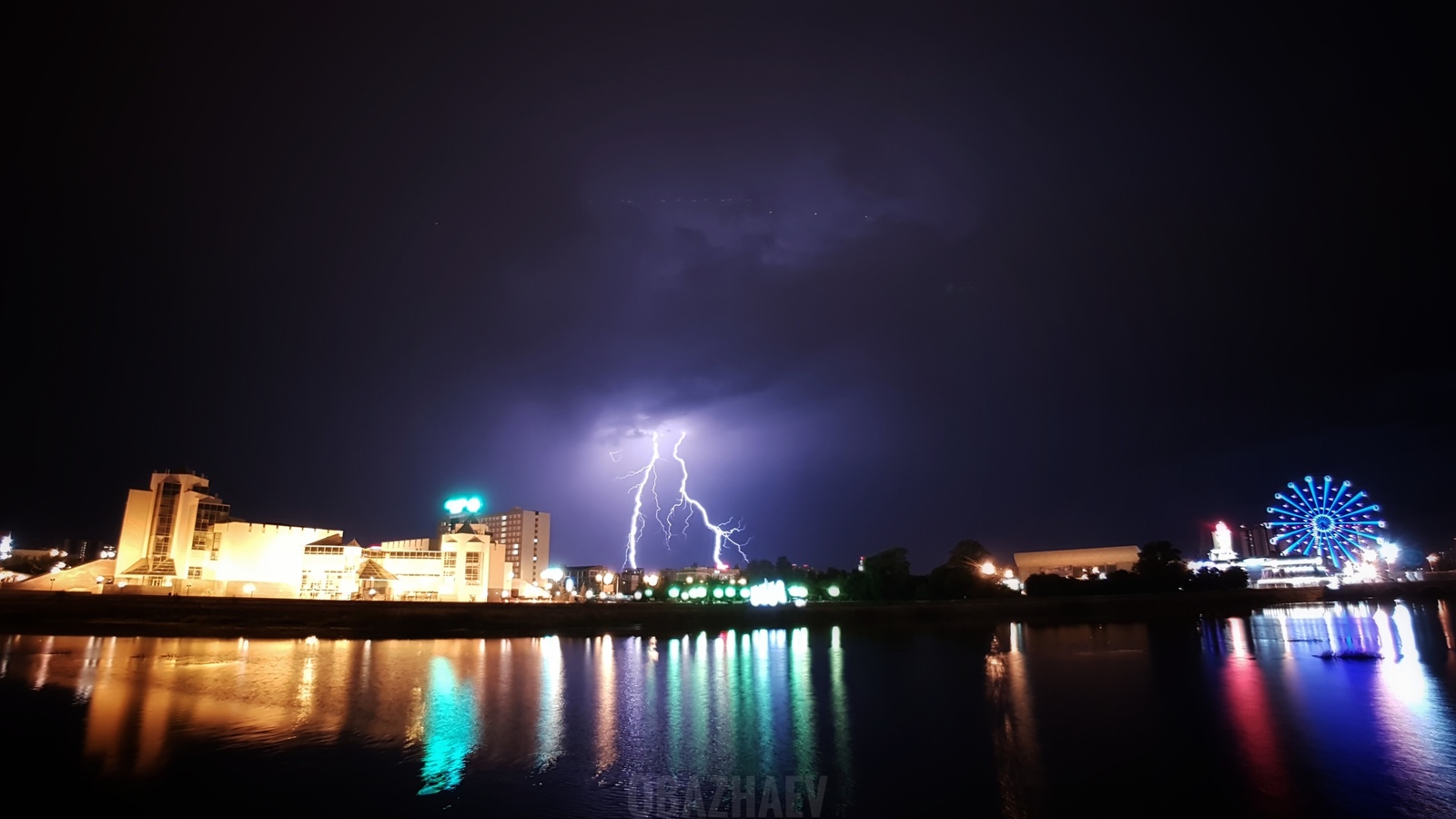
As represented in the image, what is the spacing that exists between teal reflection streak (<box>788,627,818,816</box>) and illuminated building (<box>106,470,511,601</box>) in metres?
50.2

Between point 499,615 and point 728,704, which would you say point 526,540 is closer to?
point 499,615

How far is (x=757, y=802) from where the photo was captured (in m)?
14.7

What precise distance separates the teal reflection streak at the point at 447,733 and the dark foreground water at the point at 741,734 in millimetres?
125

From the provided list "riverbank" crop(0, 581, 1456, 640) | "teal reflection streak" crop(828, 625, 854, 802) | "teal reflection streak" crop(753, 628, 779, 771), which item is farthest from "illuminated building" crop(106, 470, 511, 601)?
"teal reflection streak" crop(828, 625, 854, 802)

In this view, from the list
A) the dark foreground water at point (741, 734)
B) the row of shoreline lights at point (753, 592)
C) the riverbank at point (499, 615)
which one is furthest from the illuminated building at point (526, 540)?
the dark foreground water at point (741, 734)

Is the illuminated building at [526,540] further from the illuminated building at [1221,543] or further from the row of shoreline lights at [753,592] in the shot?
the illuminated building at [1221,543]

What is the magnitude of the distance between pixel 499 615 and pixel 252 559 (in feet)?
93.6

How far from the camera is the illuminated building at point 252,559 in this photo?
71.1 metres

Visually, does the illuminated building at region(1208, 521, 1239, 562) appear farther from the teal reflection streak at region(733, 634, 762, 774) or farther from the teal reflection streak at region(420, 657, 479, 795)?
the teal reflection streak at region(420, 657, 479, 795)

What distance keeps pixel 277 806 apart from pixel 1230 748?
2277 centimetres

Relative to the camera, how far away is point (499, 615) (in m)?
66.6

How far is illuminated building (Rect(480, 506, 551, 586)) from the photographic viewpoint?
147375mm

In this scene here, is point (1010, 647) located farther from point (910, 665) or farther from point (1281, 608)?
point (1281, 608)

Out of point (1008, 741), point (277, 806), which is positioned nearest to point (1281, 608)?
point (1008, 741)
